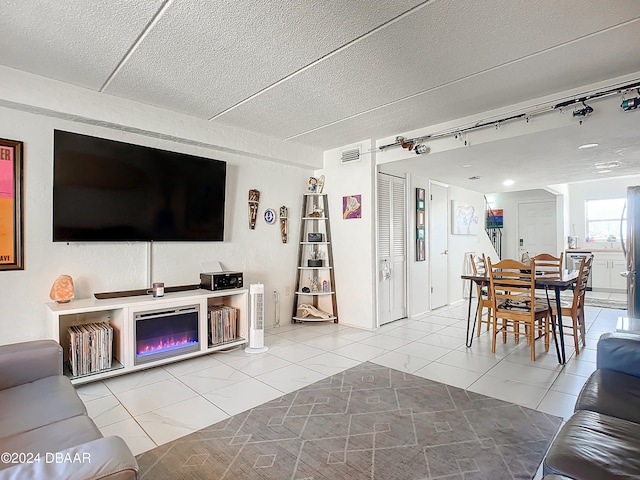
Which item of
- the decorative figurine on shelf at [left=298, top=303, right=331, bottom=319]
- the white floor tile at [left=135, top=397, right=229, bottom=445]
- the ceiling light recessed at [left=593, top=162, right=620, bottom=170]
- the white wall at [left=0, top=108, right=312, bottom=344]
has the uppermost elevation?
the ceiling light recessed at [left=593, top=162, right=620, bottom=170]

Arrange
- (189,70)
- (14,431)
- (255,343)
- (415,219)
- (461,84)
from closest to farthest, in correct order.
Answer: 1. (14,431)
2. (189,70)
3. (461,84)
4. (255,343)
5. (415,219)

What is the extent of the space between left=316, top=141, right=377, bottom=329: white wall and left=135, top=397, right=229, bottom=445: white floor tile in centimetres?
254

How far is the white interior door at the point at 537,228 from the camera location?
862cm

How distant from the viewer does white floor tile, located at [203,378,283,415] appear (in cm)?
246

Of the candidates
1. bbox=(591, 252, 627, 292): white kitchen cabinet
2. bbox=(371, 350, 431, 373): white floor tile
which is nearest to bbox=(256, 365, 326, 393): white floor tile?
bbox=(371, 350, 431, 373): white floor tile

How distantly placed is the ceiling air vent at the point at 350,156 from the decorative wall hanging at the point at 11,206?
3363 millimetres

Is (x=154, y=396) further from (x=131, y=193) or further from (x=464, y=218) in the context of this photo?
(x=464, y=218)

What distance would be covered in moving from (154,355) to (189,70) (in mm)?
2385

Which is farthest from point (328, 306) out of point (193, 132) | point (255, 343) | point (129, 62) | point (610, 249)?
point (610, 249)

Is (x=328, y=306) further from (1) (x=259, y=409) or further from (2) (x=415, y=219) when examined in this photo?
(1) (x=259, y=409)

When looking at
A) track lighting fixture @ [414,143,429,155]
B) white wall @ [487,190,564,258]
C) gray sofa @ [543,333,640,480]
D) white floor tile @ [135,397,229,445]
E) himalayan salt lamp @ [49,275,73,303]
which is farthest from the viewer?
white wall @ [487,190,564,258]

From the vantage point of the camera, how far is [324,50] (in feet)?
7.88

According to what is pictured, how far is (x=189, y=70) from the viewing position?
2.67 metres

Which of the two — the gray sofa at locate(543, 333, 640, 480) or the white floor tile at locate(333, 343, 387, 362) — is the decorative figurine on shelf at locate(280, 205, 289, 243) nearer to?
the white floor tile at locate(333, 343, 387, 362)
